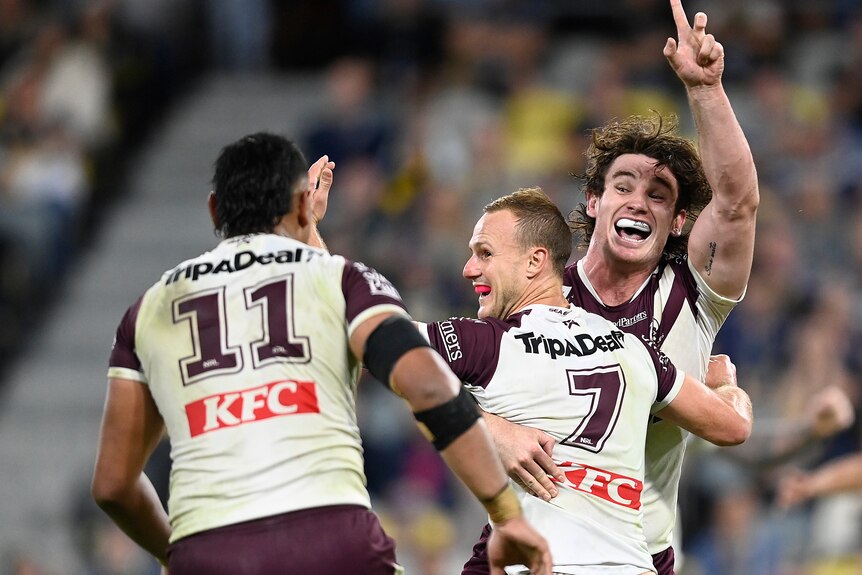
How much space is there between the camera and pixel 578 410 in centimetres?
410

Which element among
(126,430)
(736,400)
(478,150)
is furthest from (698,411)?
(478,150)

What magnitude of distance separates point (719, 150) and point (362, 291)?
5.18ft

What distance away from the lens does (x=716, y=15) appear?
41.0 feet

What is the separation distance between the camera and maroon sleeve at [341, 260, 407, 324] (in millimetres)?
3754

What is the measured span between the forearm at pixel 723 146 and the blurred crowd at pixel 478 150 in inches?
157

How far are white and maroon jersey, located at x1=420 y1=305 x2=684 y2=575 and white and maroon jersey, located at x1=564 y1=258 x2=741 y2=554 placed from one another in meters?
0.63

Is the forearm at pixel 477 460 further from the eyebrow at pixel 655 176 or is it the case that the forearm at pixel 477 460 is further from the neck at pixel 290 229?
the eyebrow at pixel 655 176

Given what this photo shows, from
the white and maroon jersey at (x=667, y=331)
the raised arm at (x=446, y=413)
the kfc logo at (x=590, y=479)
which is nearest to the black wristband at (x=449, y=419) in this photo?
the raised arm at (x=446, y=413)

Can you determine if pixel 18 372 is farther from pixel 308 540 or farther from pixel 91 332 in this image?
pixel 308 540

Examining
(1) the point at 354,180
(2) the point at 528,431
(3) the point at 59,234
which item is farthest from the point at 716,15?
(2) the point at 528,431

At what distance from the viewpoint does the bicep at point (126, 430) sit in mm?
3947

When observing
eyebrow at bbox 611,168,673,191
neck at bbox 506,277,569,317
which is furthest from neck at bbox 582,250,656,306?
neck at bbox 506,277,569,317

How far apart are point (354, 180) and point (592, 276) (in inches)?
264

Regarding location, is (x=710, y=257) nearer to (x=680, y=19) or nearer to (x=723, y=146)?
(x=723, y=146)
